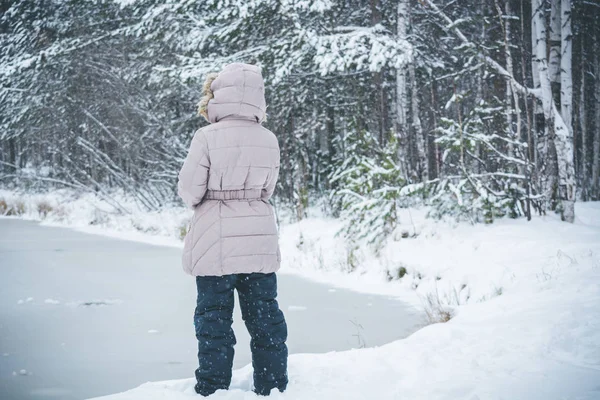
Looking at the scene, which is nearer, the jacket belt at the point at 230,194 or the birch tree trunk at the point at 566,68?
the jacket belt at the point at 230,194

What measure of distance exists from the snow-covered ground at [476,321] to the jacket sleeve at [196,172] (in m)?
1.00

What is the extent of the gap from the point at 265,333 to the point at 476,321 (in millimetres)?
1669

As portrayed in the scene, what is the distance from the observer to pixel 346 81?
11.1 meters

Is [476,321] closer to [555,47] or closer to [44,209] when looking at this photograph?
[555,47]

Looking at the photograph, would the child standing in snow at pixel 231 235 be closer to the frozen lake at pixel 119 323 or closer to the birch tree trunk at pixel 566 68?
the frozen lake at pixel 119 323

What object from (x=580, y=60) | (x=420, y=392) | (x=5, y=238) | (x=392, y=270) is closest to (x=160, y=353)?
(x=420, y=392)

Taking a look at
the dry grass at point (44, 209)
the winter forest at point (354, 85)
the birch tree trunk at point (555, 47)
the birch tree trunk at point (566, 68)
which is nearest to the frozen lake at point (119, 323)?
the winter forest at point (354, 85)

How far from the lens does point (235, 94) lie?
7.69 feet

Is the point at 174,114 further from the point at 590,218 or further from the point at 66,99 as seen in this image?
the point at 590,218

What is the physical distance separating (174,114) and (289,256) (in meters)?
8.01

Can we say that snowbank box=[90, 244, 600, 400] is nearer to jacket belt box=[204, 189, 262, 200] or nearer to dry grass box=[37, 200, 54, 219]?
jacket belt box=[204, 189, 262, 200]

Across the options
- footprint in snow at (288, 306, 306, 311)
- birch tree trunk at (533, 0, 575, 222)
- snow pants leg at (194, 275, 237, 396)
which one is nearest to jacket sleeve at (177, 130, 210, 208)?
snow pants leg at (194, 275, 237, 396)

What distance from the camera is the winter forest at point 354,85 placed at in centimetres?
643

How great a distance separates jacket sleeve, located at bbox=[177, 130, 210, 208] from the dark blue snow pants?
1.39 ft
